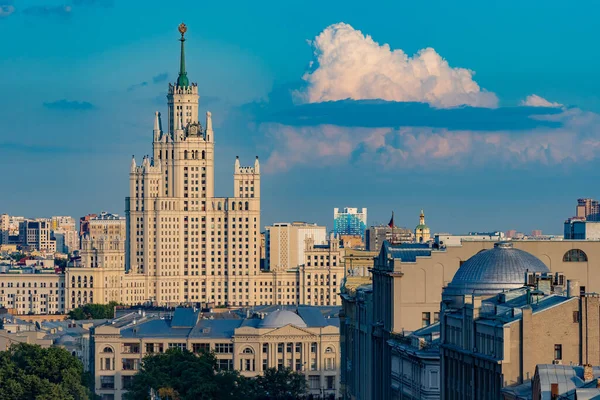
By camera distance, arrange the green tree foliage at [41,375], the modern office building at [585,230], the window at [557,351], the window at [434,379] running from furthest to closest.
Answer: the green tree foliage at [41,375]
the modern office building at [585,230]
the window at [434,379]
the window at [557,351]

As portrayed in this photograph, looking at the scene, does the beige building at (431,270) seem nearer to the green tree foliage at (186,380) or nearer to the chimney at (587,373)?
the chimney at (587,373)

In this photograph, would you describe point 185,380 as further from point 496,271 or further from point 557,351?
point 557,351

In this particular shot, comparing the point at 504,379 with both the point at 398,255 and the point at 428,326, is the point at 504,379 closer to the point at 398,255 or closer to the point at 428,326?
the point at 428,326

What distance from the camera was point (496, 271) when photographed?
4055 inches

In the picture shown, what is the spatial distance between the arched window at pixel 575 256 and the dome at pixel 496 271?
13.2m

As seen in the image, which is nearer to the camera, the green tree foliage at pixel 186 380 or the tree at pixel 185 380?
the green tree foliage at pixel 186 380

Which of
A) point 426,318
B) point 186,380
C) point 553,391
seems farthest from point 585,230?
point 553,391

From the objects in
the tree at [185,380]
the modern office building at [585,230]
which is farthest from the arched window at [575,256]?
the tree at [185,380]

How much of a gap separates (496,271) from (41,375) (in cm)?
8826

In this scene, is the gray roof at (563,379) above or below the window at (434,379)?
above

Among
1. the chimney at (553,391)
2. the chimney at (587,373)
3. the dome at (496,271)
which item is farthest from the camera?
the dome at (496,271)

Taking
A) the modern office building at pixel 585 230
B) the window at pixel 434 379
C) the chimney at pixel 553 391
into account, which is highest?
the modern office building at pixel 585 230

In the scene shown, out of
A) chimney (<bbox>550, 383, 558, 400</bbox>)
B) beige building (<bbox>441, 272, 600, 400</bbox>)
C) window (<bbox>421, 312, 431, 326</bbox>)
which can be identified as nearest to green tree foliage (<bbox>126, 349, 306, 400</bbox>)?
window (<bbox>421, 312, 431, 326</bbox>)

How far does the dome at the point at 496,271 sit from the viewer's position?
102 m
